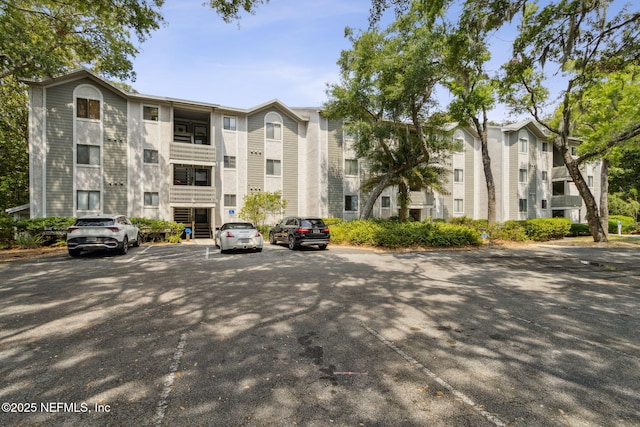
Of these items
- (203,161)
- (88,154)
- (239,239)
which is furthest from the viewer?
(203,161)

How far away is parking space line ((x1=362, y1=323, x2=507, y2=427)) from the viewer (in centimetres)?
272

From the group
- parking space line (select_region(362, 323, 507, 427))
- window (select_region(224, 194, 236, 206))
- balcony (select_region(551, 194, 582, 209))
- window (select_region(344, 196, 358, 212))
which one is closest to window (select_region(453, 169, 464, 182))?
balcony (select_region(551, 194, 582, 209))

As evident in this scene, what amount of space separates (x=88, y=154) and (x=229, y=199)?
9509mm

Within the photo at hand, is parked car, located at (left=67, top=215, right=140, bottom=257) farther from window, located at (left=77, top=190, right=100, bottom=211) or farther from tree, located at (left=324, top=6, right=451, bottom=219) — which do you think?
tree, located at (left=324, top=6, right=451, bottom=219)

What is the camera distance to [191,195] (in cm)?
2180

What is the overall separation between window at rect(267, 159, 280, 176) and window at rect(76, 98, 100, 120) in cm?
1202

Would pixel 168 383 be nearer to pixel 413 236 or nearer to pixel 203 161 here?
pixel 413 236

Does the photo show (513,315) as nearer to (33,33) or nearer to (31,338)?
(31,338)

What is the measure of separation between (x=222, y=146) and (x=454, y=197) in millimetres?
23323

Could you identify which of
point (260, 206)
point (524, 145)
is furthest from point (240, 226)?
point (524, 145)

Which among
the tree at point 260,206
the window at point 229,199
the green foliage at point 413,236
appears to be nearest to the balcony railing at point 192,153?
the window at point 229,199

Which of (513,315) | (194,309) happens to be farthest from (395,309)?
→ (194,309)

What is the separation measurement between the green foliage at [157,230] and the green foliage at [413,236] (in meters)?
11.3

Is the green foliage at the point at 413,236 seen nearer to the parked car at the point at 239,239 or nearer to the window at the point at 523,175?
the parked car at the point at 239,239
